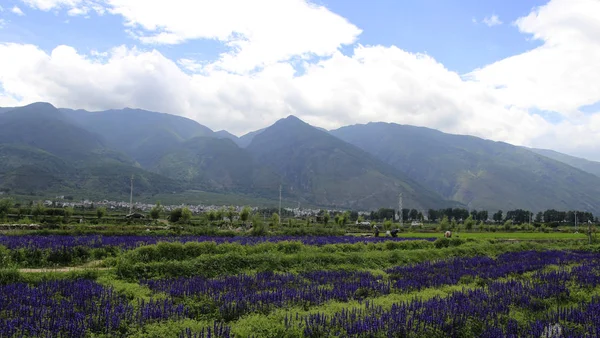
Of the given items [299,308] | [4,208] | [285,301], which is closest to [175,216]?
[4,208]

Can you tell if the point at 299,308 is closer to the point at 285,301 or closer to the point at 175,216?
the point at 285,301

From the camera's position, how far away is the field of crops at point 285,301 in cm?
938

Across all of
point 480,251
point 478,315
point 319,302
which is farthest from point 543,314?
point 480,251

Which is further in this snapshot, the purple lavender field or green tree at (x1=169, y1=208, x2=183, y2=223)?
green tree at (x1=169, y1=208, x2=183, y2=223)

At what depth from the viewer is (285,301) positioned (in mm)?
12367

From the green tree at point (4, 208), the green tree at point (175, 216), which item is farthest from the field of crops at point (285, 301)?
the green tree at point (175, 216)

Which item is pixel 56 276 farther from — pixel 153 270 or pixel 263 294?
pixel 263 294

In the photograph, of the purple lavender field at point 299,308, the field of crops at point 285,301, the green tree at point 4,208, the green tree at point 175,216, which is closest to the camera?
the purple lavender field at point 299,308

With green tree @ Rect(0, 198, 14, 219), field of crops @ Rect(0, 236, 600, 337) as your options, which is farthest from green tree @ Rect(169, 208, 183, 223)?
field of crops @ Rect(0, 236, 600, 337)

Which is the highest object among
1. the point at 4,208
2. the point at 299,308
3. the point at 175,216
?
the point at 4,208

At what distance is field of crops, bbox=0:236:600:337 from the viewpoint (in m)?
9.38

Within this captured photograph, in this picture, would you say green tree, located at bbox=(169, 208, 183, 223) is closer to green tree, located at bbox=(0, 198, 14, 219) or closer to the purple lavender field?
green tree, located at bbox=(0, 198, 14, 219)

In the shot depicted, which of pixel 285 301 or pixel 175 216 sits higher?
pixel 285 301

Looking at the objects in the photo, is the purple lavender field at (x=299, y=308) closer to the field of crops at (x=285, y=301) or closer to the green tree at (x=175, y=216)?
the field of crops at (x=285, y=301)
